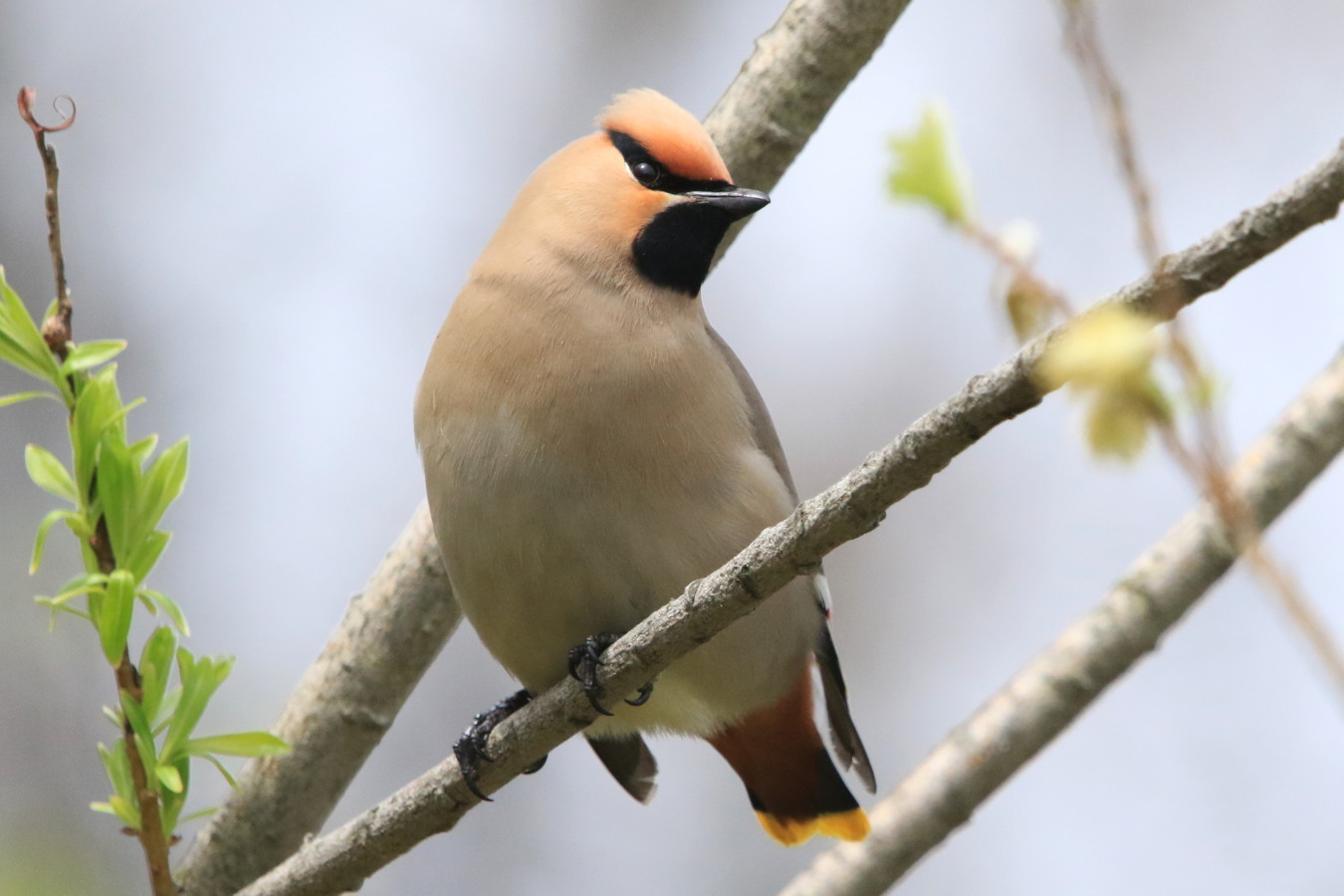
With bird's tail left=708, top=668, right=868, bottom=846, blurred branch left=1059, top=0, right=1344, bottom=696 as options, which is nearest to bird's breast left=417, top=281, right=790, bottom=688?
bird's tail left=708, top=668, right=868, bottom=846

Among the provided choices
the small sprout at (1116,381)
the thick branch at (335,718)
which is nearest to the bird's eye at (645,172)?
the thick branch at (335,718)

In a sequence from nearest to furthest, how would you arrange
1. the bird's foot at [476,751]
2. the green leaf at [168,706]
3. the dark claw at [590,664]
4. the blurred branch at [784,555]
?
the blurred branch at [784,555] → the green leaf at [168,706] → the dark claw at [590,664] → the bird's foot at [476,751]

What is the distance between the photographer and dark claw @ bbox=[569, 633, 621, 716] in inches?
110

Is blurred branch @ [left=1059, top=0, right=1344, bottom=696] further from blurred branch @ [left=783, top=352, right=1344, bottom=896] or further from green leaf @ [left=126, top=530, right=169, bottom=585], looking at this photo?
blurred branch @ [left=783, top=352, right=1344, bottom=896]

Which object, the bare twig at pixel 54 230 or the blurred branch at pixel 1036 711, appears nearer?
the bare twig at pixel 54 230

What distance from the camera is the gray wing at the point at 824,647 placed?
366 centimetres

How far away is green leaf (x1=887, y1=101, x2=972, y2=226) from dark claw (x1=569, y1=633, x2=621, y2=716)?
4.40 ft

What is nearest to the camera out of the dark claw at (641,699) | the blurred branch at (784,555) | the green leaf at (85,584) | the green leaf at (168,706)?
the blurred branch at (784,555)

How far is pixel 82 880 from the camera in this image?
2.74 metres

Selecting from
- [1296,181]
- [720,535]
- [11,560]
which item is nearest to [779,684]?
[720,535]

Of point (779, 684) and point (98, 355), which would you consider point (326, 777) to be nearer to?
point (779, 684)

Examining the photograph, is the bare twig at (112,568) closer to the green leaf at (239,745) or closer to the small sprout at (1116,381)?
the green leaf at (239,745)

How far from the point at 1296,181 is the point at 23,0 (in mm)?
8829

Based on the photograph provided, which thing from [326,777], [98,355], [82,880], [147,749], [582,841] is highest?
[98,355]
